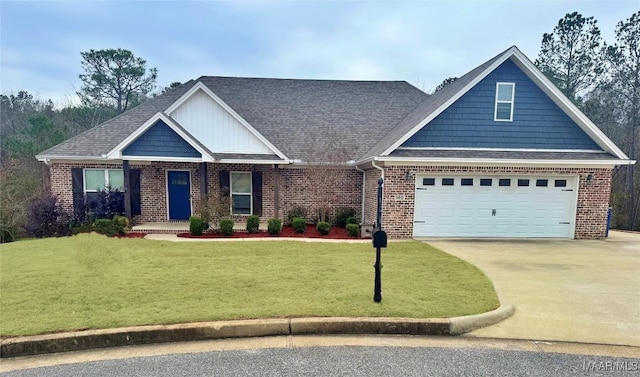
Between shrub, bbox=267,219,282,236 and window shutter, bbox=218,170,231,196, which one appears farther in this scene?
window shutter, bbox=218,170,231,196

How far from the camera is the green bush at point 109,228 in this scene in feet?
35.0

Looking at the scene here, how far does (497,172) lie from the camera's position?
33.6 feet

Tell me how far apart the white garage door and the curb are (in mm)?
6284

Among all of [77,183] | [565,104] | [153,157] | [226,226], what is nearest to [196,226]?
[226,226]

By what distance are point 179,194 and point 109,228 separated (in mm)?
2799

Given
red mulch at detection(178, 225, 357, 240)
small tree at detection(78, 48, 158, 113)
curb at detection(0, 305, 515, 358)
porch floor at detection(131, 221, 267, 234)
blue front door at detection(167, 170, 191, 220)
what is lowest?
red mulch at detection(178, 225, 357, 240)

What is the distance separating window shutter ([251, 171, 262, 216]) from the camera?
13.0 m

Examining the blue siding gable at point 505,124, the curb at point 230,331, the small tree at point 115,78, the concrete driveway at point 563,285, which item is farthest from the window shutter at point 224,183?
the small tree at point 115,78

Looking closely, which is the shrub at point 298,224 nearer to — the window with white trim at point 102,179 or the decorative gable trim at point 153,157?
the decorative gable trim at point 153,157

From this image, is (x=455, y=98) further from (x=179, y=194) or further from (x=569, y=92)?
(x=569, y=92)

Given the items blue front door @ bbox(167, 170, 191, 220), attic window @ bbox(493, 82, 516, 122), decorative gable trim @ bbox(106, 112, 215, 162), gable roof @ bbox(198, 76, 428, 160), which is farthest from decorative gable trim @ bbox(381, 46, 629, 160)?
blue front door @ bbox(167, 170, 191, 220)

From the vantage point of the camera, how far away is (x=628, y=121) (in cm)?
2152

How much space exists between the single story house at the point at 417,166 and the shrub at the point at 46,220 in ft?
2.47

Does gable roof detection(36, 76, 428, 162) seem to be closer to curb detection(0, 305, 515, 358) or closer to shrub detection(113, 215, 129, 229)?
shrub detection(113, 215, 129, 229)
